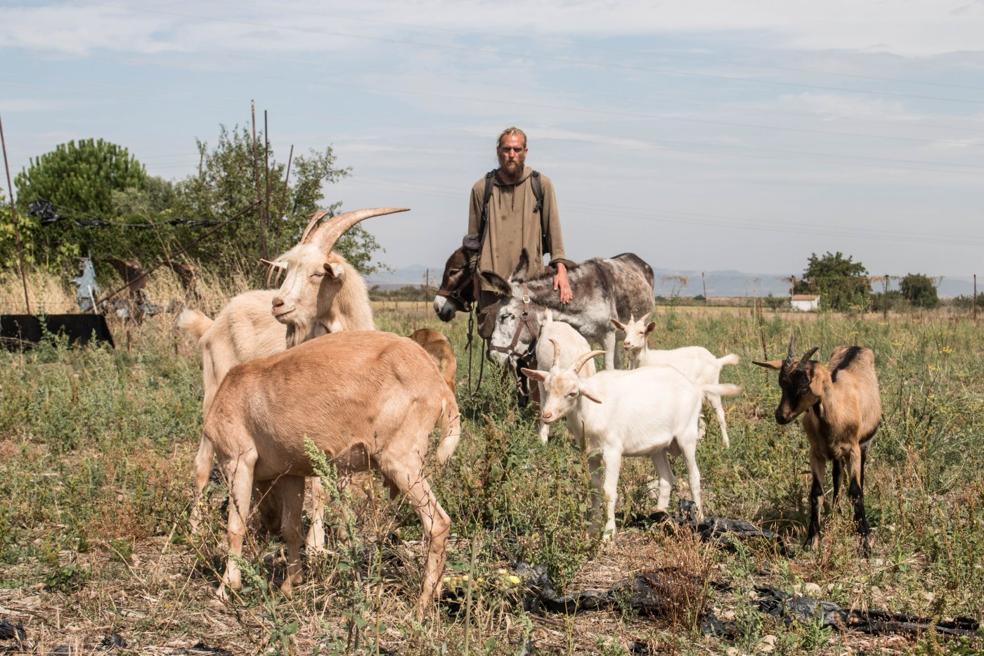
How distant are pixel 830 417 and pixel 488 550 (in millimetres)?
2595

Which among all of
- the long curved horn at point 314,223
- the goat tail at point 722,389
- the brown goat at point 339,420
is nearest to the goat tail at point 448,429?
the brown goat at point 339,420

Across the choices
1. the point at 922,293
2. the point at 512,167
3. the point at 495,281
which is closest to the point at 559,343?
the point at 495,281

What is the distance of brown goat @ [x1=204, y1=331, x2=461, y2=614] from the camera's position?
525 cm

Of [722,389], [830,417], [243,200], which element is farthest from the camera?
[243,200]

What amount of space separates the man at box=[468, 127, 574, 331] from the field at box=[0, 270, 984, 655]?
4.13 ft

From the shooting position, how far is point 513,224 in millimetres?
9883

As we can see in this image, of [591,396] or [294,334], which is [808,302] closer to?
[591,396]

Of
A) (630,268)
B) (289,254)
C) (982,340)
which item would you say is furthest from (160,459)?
(982,340)

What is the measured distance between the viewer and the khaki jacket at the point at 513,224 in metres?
9.78

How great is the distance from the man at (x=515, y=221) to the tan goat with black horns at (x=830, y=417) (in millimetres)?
3439

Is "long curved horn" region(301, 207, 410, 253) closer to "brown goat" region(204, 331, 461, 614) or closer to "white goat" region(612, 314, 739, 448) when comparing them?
"brown goat" region(204, 331, 461, 614)

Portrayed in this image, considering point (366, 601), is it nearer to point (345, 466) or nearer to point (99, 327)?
point (345, 466)

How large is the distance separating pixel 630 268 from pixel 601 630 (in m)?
7.73

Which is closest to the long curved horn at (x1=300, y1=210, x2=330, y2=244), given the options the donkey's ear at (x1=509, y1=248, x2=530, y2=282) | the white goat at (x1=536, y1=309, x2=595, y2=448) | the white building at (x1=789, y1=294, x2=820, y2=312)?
the donkey's ear at (x1=509, y1=248, x2=530, y2=282)
